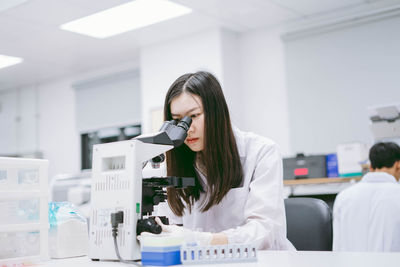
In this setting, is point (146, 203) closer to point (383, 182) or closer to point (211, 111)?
point (211, 111)

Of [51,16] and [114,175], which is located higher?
[51,16]

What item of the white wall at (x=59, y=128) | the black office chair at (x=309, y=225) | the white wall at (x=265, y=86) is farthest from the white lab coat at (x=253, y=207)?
the white wall at (x=59, y=128)

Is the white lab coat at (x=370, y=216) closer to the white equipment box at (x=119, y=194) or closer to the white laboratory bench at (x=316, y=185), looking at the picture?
the white laboratory bench at (x=316, y=185)

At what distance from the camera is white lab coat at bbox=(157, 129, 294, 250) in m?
1.33

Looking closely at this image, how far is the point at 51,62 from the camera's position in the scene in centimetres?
576

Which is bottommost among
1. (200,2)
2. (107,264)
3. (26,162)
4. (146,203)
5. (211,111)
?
(107,264)

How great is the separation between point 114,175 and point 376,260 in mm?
622

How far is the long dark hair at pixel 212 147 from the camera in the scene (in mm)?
1526

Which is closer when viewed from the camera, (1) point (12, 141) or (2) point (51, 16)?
(2) point (51, 16)

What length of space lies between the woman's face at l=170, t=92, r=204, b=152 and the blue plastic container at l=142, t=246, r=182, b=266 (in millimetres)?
572

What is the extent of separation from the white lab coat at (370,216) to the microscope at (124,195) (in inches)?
67.8

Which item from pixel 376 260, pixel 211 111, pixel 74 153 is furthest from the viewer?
pixel 74 153

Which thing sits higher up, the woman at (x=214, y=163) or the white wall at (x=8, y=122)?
the white wall at (x=8, y=122)

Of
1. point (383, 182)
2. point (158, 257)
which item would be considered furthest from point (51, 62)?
point (158, 257)
